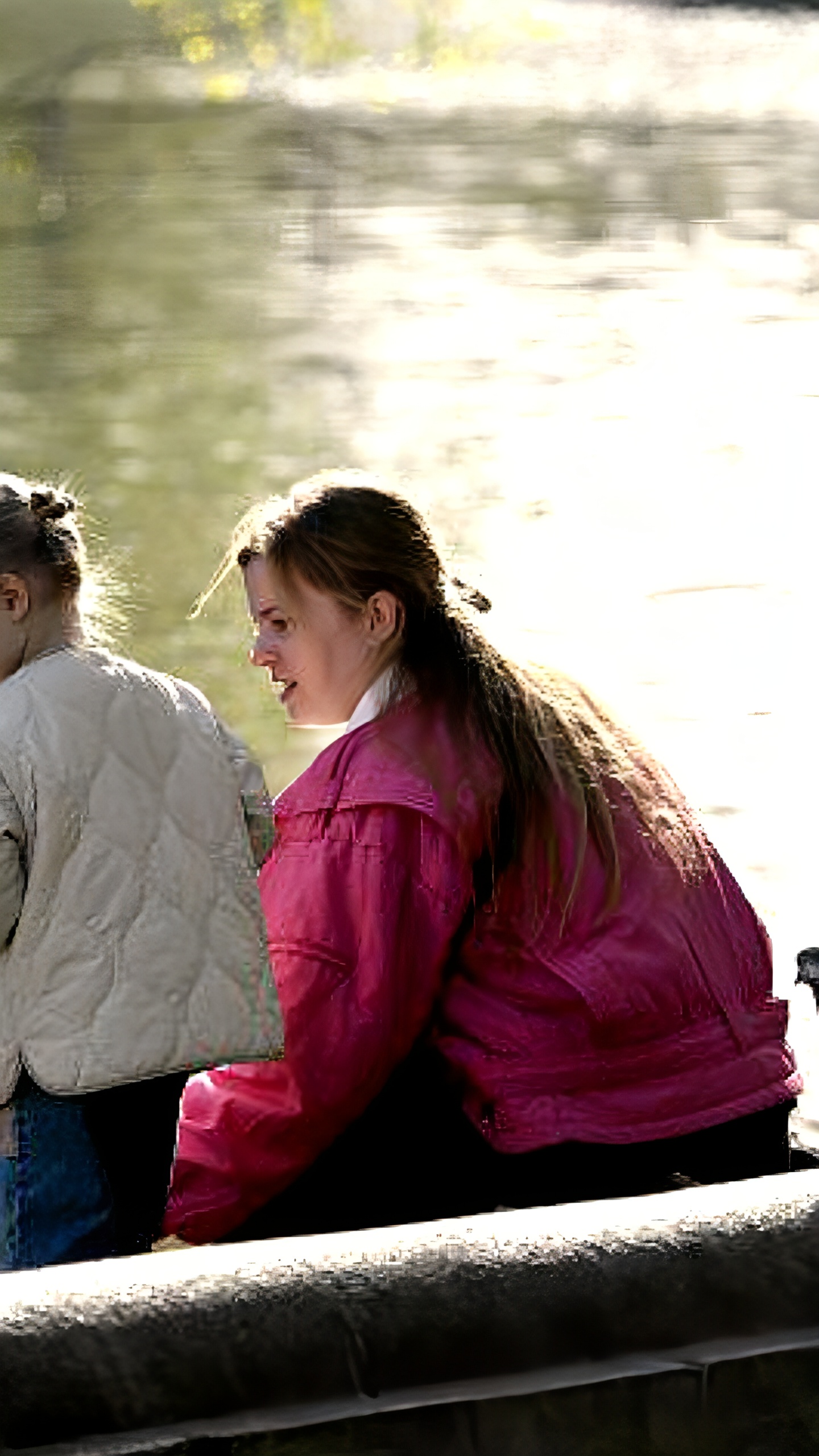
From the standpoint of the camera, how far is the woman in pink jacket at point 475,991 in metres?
2.82

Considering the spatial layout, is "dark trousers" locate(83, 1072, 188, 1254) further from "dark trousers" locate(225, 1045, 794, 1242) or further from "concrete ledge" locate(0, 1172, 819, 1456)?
"concrete ledge" locate(0, 1172, 819, 1456)

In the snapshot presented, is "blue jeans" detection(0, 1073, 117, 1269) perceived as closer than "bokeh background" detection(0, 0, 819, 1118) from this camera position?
Yes

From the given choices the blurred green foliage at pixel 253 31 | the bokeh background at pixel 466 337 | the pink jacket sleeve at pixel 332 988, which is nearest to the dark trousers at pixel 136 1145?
the pink jacket sleeve at pixel 332 988

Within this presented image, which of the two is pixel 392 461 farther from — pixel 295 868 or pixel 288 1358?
pixel 288 1358

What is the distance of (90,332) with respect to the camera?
11453 mm

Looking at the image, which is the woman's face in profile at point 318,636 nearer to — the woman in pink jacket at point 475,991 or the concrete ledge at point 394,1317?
the woman in pink jacket at point 475,991

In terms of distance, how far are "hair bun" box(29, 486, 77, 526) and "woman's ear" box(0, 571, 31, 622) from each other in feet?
0.25

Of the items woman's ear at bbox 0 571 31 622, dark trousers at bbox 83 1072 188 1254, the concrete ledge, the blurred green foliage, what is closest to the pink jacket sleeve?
dark trousers at bbox 83 1072 188 1254

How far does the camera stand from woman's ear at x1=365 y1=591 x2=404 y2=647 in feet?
9.83

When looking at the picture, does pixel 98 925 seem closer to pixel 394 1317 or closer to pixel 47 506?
pixel 47 506

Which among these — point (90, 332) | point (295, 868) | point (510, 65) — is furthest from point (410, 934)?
point (510, 65)

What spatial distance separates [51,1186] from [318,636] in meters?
0.77

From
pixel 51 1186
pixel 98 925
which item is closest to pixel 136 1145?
pixel 51 1186

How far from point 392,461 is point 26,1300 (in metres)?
7.48
